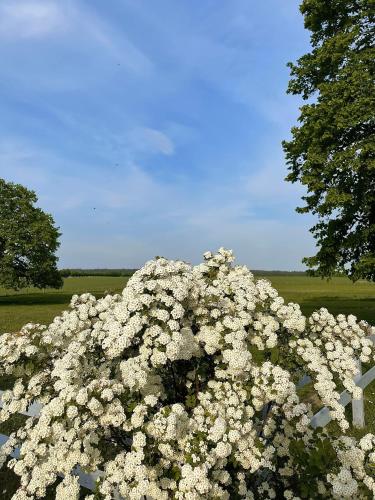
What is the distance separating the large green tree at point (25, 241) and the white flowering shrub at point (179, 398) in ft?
142

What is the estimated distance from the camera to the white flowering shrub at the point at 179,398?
3770mm

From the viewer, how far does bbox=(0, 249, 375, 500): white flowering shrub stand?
3.77 m

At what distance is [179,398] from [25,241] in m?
44.7

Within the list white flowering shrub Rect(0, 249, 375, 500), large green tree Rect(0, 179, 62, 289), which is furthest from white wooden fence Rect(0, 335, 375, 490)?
large green tree Rect(0, 179, 62, 289)

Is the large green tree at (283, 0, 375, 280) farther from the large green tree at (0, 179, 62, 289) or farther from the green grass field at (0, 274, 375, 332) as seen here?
the large green tree at (0, 179, 62, 289)

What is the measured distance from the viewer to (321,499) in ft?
13.7

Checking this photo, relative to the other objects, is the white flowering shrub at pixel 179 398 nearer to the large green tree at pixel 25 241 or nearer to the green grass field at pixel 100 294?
the green grass field at pixel 100 294

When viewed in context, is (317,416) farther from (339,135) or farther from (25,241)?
(25,241)

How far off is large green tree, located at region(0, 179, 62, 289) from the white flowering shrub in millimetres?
43254

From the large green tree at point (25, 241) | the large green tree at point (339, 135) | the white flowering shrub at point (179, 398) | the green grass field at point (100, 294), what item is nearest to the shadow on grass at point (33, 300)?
the green grass field at point (100, 294)

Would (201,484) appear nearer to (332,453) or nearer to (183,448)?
(183,448)

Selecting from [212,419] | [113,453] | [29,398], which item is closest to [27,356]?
[29,398]

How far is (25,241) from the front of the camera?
1810 inches

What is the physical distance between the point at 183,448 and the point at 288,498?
1.52 meters
